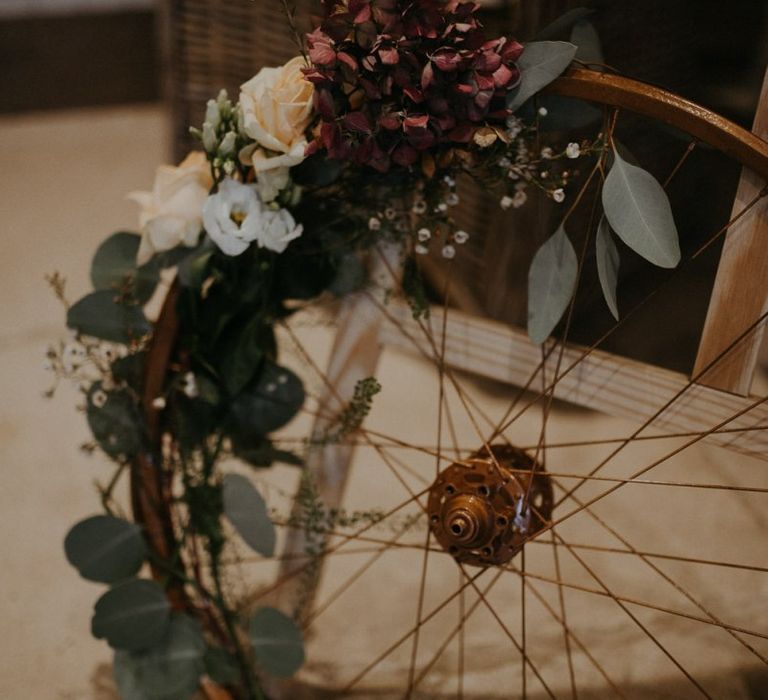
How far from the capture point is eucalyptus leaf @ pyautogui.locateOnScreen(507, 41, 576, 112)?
0.68 m

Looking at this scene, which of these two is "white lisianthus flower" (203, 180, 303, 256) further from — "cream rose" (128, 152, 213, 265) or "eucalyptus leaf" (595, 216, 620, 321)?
"eucalyptus leaf" (595, 216, 620, 321)

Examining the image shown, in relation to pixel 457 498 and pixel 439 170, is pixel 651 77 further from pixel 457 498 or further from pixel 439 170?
pixel 457 498

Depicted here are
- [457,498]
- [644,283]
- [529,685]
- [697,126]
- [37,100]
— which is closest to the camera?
[697,126]

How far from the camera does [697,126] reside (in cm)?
65

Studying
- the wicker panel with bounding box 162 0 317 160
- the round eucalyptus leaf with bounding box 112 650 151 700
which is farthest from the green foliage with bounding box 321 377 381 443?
the wicker panel with bounding box 162 0 317 160

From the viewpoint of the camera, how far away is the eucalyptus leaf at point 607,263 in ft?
2.36

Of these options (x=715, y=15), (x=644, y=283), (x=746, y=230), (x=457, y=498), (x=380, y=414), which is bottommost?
(x=380, y=414)

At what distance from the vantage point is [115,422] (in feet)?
2.99

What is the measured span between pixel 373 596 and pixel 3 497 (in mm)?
645

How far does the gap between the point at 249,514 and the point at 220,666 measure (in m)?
0.20

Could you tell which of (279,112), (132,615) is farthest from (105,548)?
(279,112)

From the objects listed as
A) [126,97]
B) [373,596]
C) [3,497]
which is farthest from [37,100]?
[373,596]

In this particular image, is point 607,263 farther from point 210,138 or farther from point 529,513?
point 210,138

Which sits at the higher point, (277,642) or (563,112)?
(563,112)
